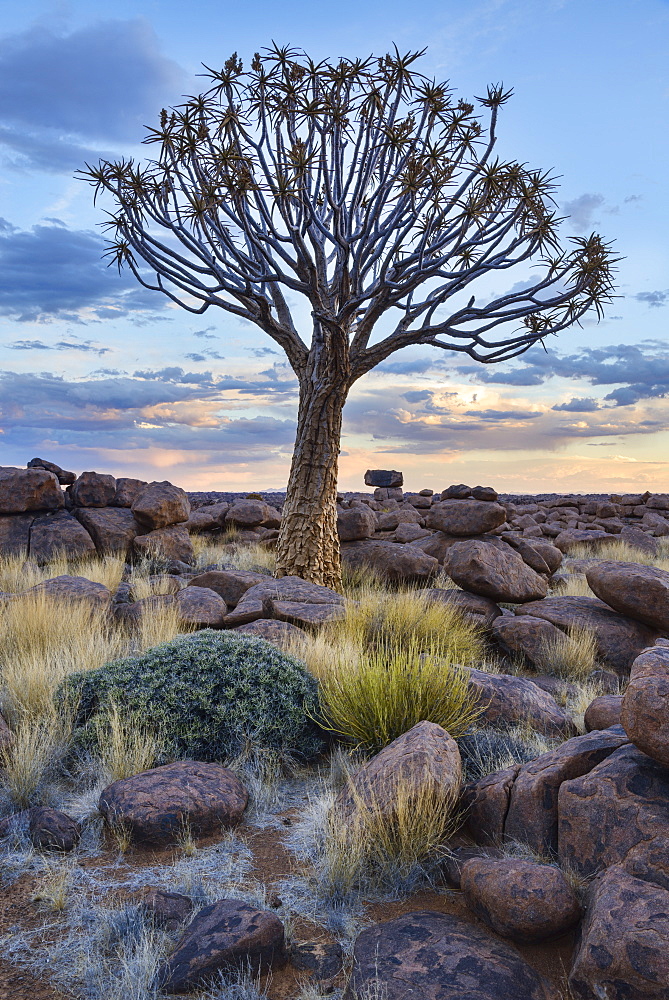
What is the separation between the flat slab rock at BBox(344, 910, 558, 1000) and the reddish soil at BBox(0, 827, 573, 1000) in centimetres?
14

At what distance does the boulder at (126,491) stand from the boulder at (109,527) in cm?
34

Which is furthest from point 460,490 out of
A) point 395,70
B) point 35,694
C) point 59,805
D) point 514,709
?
point 59,805

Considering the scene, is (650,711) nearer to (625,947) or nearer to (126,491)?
(625,947)

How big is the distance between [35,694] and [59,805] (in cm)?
161

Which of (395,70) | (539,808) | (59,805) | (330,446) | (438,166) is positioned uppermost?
(395,70)

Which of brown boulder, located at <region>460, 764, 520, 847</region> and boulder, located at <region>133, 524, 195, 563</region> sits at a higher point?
boulder, located at <region>133, 524, 195, 563</region>

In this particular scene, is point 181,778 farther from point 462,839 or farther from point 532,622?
point 532,622

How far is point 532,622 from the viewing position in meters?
8.89

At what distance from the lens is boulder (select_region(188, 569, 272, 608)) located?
9.92 metres

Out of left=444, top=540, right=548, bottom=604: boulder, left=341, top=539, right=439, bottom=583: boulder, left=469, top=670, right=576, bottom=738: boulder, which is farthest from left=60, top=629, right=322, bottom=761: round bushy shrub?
left=341, top=539, right=439, bottom=583: boulder

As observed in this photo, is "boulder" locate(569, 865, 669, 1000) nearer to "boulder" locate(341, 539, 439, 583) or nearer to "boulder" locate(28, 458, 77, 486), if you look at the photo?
"boulder" locate(341, 539, 439, 583)

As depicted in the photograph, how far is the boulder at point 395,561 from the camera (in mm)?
11930

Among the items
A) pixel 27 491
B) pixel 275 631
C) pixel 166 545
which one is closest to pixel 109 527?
pixel 166 545

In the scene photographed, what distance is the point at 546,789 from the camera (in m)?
4.04
